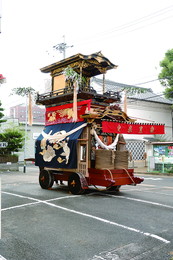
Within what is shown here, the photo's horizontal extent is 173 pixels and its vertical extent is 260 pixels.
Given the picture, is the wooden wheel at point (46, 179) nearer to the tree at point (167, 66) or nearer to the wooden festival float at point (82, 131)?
the wooden festival float at point (82, 131)

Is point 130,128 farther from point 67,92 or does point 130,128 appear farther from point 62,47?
point 62,47

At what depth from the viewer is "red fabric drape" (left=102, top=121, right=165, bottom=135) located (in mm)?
11205

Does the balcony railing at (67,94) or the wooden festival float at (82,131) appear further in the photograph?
the balcony railing at (67,94)

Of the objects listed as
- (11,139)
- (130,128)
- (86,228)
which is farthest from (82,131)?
(11,139)

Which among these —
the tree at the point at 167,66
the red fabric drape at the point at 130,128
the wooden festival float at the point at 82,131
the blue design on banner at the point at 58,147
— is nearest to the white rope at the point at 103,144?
the wooden festival float at the point at 82,131

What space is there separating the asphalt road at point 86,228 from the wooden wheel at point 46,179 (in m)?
2.51

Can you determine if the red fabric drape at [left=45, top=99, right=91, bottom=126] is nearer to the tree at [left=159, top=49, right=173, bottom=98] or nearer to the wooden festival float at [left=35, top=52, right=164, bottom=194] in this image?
the wooden festival float at [left=35, top=52, right=164, bottom=194]

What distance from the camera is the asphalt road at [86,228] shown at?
517cm

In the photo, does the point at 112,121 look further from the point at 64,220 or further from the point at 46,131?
the point at 64,220

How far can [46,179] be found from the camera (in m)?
13.5

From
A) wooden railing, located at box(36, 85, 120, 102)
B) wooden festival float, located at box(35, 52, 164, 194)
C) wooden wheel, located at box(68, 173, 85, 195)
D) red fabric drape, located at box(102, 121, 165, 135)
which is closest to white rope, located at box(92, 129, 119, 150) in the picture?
wooden festival float, located at box(35, 52, 164, 194)

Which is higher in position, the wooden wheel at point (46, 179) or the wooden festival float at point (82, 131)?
the wooden festival float at point (82, 131)

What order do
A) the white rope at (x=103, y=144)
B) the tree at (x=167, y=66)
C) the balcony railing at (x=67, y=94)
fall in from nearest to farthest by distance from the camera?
the white rope at (x=103, y=144) < the balcony railing at (x=67, y=94) < the tree at (x=167, y=66)

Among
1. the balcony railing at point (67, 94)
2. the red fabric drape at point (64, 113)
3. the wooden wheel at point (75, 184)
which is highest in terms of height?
the balcony railing at point (67, 94)
